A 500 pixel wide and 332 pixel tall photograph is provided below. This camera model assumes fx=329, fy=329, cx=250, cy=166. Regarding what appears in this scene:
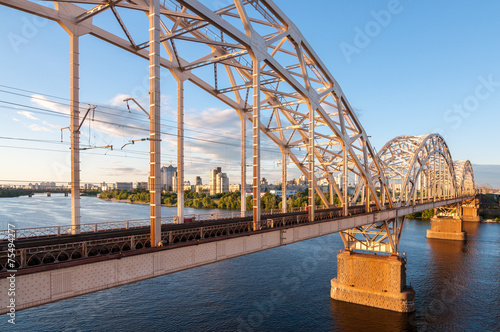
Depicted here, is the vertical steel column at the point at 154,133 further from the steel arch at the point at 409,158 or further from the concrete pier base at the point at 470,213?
the concrete pier base at the point at 470,213

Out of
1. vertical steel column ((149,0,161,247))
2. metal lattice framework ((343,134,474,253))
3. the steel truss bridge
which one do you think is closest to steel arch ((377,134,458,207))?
metal lattice framework ((343,134,474,253))

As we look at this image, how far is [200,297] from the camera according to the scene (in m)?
37.0

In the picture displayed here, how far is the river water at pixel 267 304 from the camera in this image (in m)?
31.1

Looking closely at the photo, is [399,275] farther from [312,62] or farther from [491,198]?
[491,198]

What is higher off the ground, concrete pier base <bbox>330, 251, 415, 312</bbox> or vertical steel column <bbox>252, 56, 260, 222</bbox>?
vertical steel column <bbox>252, 56, 260, 222</bbox>

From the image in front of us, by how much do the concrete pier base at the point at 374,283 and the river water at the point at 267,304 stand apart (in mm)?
1002

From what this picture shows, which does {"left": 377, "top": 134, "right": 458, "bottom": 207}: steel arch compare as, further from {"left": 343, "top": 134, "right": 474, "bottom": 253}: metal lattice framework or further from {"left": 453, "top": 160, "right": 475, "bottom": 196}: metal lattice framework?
{"left": 453, "top": 160, "right": 475, "bottom": 196}: metal lattice framework

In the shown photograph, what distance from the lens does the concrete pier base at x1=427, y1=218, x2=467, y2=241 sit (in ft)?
259

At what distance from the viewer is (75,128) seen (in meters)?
17.9

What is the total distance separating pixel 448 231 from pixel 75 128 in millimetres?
87515

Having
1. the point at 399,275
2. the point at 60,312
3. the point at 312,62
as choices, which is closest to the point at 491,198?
the point at 399,275

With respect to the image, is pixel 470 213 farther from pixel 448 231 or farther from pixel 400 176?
pixel 400 176

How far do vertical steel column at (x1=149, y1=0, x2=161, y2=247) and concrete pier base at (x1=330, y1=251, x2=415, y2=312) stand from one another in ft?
101

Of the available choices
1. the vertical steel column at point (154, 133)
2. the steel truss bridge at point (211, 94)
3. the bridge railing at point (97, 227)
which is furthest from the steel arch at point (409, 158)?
the vertical steel column at point (154, 133)
